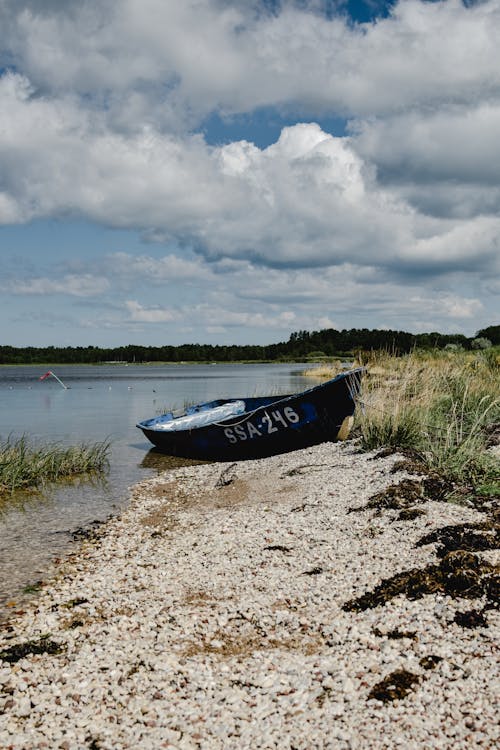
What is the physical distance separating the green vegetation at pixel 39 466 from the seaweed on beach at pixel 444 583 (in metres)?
9.89

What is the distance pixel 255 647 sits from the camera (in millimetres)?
5277

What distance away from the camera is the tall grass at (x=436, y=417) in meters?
10.3

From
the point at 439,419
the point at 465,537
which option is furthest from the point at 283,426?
the point at 465,537

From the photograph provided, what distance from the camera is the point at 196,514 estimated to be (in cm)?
1080

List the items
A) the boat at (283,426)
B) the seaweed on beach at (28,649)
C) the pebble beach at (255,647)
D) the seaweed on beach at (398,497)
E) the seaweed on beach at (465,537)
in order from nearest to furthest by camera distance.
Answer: the pebble beach at (255,647)
the seaweed on beach at (28,649)
the seaweed on beach at (465,537)
the seaweed on beach at (398,497)
the boat at (283,426)

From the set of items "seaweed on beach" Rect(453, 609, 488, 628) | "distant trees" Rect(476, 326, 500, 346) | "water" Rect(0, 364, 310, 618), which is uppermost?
"distant trees" Rect(476, 326, 500, 346)

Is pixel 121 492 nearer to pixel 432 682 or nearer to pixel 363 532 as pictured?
pixel 363 532


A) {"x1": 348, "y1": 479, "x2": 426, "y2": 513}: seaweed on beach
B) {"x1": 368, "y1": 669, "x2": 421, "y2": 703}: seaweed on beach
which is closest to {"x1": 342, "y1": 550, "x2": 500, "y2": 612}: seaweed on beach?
{"x1": 368, "y1": 669, "x2": 421, "y2": 703}: seaweed on beach

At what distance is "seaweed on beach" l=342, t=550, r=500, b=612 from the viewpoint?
18.2 ft

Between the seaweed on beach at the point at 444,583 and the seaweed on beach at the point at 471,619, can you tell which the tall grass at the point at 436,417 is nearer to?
the seaweed on beach at the point at 444,583

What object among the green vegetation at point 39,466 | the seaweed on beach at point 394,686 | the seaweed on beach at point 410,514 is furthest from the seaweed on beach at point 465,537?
the green vegetation at point 39,466

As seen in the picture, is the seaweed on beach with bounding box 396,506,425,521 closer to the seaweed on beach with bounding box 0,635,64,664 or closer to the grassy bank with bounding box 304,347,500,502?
the grassy bank with bounding box 304,347,500,502

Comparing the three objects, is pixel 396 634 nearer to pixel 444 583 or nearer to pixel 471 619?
pixel 471 619

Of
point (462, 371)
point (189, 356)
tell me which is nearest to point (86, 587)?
point (462, 371)
